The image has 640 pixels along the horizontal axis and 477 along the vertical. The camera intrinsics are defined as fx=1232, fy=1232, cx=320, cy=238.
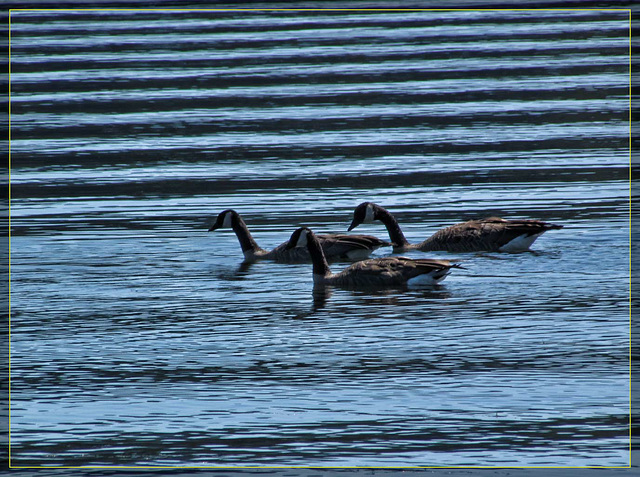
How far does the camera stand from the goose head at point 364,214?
56.2 ft

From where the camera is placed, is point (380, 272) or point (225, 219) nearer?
point (380, 272)

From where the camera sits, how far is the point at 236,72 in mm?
33438

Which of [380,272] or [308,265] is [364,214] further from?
[380,272]

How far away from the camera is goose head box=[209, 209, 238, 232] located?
650 inches

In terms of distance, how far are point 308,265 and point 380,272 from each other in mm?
1780

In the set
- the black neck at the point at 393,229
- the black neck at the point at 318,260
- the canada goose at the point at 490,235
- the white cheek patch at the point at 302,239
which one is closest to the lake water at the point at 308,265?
the canada goose at the point at 490,235

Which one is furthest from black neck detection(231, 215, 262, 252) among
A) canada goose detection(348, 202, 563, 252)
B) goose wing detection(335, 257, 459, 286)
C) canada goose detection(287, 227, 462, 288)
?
canada goose detection(348, 202, 563, 252)

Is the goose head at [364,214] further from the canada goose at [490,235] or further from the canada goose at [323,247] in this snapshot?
the canada goose at [490,235]

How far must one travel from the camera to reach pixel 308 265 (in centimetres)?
1589

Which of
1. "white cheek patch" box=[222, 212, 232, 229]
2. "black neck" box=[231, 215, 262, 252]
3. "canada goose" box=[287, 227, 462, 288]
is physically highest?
"white cheek patch" box=[222, 212, 232, 229]

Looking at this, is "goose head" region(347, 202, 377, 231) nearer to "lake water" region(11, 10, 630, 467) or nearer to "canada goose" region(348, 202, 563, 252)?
"lake water" region(11, 10, 630, 467)

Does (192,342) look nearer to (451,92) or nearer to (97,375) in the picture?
(97,375)

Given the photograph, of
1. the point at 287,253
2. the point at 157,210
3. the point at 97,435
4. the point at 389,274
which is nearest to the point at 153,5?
the point at 157,210

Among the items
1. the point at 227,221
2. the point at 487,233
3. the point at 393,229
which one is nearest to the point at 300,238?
the point at 393,229
